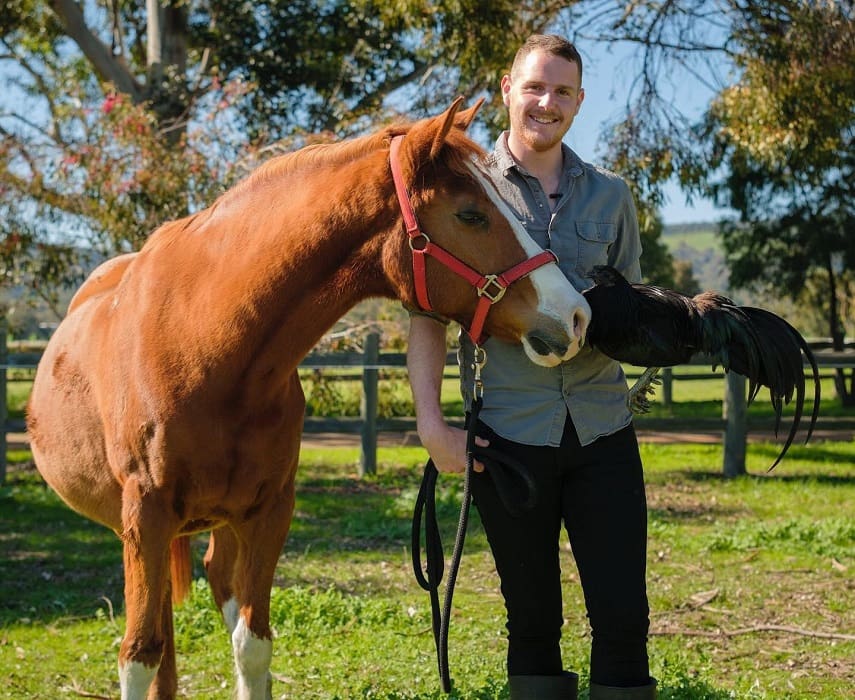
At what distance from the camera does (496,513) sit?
255 cm

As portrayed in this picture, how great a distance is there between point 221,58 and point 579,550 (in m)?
12.5

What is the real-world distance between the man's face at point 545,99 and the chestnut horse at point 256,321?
144mm

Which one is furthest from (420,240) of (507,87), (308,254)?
(507,87)

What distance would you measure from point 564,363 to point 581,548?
0.48 meters

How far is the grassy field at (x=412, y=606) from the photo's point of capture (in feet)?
12.5

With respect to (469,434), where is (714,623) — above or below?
below

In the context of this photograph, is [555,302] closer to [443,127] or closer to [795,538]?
[443,127]

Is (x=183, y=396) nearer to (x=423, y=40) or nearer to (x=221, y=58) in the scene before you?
(x=423, y=40)

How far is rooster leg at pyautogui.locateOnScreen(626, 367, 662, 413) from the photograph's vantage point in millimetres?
2523

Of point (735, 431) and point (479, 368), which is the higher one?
point (479, 368)

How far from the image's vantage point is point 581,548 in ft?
8.09

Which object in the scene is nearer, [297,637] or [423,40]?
[297,637]

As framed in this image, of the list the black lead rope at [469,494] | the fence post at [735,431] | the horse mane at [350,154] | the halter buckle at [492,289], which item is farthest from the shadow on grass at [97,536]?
the halter buckle at [492,289]

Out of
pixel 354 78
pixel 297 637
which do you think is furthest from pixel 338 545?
pixel 354 78
